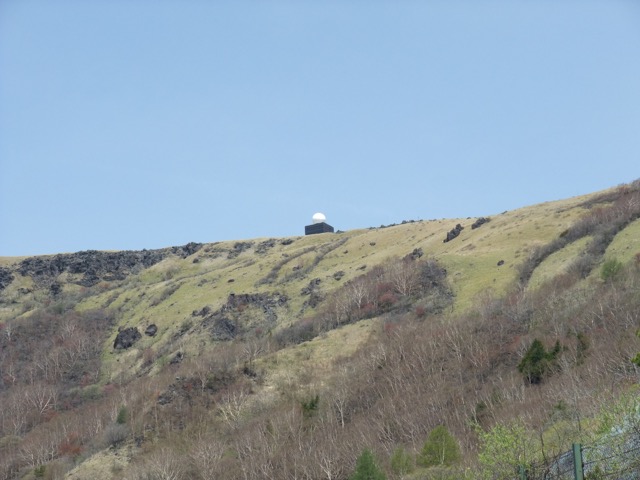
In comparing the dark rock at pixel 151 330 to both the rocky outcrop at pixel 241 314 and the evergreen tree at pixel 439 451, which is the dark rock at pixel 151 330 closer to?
the rocky outcrop at pixel 241 314

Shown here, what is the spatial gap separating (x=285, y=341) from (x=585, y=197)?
227 feet

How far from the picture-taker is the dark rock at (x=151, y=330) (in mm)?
136625

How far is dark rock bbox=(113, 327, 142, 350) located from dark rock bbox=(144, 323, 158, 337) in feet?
5.18

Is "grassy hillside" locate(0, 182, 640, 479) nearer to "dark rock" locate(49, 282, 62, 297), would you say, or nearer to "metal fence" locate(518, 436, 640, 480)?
"metal fence" locate(518, 436, 640, 480)

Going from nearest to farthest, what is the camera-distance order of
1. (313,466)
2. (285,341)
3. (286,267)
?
(313,466)
(285,341)
(286,267)

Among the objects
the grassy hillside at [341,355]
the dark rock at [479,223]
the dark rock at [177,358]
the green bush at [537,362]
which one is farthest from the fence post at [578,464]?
the dark rock at [479,223]

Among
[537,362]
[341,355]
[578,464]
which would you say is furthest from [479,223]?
[578,464]

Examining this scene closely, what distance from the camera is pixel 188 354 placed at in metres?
118

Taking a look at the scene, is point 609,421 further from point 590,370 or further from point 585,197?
point 585,197

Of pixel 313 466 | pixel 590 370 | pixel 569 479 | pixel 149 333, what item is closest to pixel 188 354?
pixel 149 333

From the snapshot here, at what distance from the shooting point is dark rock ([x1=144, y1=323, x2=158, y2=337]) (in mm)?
136625

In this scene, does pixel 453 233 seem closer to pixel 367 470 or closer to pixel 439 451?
pixel 439 451

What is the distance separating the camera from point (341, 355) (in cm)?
9562

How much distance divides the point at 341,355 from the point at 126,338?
5908 cm
